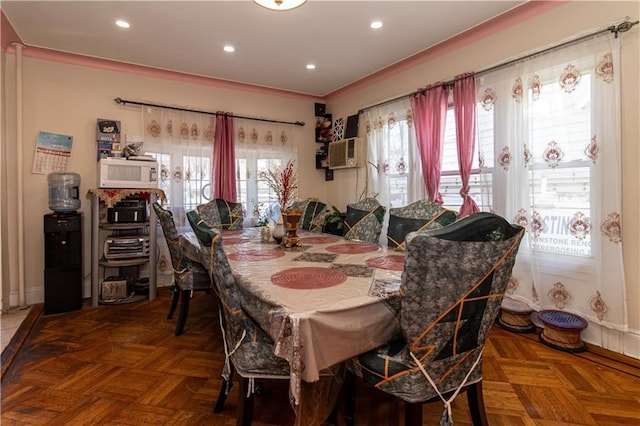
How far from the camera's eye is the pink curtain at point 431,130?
3.25 metres

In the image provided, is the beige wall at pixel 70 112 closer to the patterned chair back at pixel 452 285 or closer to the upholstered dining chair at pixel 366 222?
the upholstered dining chair at pixel 366 222

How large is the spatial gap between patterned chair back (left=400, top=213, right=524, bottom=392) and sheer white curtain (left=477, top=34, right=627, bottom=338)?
166 cm

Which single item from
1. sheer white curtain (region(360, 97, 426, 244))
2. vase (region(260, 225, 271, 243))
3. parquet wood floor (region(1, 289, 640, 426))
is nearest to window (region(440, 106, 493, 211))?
sheer white curtain (region(360, 97, 426, 244))

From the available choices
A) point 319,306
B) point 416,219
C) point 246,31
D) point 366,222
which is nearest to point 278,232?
point 366,222

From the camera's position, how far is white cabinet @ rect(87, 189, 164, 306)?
10.6 ft

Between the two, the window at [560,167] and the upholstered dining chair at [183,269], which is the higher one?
the window at [560,167]

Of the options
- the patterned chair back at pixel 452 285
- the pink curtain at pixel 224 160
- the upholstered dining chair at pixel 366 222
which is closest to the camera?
the patterned chair back at pixel 452 285

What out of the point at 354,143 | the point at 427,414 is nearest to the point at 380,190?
the point at 354,143

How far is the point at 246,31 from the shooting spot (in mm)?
2898

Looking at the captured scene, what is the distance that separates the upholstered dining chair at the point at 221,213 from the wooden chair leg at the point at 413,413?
9.61 feet

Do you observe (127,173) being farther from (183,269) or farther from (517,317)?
(517,317)

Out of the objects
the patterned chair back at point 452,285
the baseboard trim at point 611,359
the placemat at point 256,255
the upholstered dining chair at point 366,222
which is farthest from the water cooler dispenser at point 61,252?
the baseboard trim at point 611,359

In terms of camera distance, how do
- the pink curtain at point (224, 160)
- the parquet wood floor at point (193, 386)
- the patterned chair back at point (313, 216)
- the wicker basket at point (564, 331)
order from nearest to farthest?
the parquet wood floor at point (193, 386) < the wicker basket at point (564, 331) < the patterned chair back at point (313, 216) < the pink curtain at point (224, 160)

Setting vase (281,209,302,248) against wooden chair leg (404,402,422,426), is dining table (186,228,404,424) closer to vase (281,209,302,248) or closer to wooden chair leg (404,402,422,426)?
wooden chair leg (404,402,422,426)
